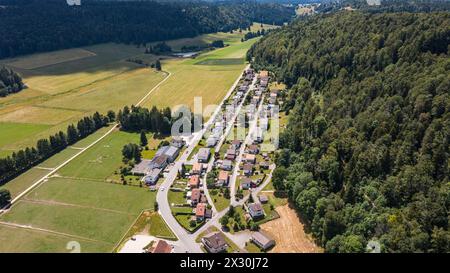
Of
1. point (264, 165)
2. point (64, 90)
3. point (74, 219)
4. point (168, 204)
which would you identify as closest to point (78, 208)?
point (74, 219)

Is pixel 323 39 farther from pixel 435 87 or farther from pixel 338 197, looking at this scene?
pixel 338 197

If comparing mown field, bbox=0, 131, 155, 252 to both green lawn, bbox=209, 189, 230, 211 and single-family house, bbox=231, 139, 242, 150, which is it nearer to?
green lawn, bbox=209, 189, 230, 211

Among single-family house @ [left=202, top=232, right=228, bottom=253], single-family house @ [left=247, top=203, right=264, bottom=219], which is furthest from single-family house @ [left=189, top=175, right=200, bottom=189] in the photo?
single-family house @ [left=202, top=232, right=228, bottom=253]

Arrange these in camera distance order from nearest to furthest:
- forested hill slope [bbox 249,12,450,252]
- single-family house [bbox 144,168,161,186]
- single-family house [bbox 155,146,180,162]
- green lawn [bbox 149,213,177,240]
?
forested hill slope [bbox 249,12,450,252], green lawn [bbox 149,213,177,240], single-family house [bbox 144,168,161,186], single-family house [bbox 155,146,180,162]

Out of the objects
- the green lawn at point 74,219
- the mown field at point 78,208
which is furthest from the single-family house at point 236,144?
the green lawn at point 74,219

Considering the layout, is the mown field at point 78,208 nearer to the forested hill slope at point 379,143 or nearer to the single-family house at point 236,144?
the single-family house at point 236,144
